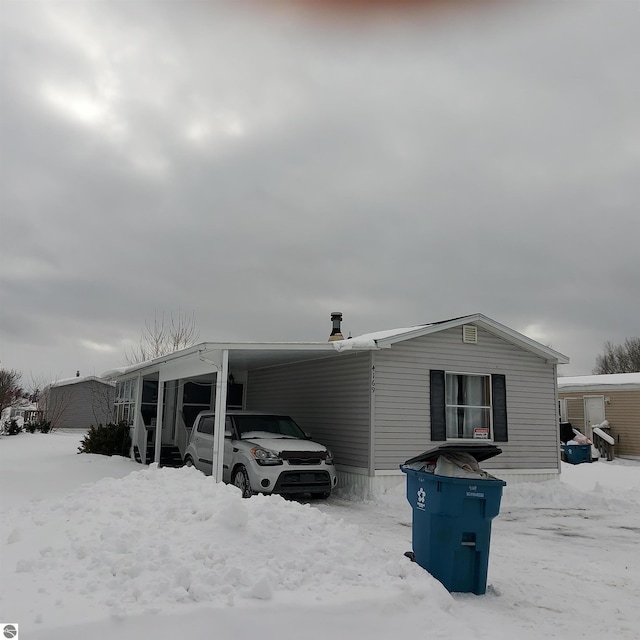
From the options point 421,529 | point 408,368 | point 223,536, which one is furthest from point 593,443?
point 223,536

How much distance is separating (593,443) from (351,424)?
14.1 meters

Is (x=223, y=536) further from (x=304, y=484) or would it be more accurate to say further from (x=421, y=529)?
(x=304, y=484)

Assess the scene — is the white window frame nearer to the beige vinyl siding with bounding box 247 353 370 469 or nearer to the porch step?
the beige vinyl siding with bounding box 247 353 370 469

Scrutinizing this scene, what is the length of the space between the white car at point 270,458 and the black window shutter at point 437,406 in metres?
2.70

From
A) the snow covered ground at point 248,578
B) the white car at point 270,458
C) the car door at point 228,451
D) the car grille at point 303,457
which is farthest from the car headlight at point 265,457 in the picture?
the snow covered ground at point 248,578

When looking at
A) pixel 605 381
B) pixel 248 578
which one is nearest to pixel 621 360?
pixel 605 381

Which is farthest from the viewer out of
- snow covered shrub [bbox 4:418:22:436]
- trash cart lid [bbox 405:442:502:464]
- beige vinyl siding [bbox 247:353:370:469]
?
snow covered shrub [bbox 4:418:22:436]

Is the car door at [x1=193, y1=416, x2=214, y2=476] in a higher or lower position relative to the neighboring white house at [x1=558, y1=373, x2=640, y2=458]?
lower

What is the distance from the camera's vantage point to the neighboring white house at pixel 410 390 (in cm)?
1190

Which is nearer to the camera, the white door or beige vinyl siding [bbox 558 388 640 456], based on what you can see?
beige vinyl siding [bbox 558 388 640 456]

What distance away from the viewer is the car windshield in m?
11.7

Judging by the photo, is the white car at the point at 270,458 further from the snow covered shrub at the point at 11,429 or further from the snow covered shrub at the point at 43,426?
the snow covered shrub at the point at 43,426

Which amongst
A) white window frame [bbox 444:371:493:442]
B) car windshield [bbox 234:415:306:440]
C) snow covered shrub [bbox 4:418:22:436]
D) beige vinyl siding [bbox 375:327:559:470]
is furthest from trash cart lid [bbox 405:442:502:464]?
snow covered shrub [bbox 4:418:22:436]

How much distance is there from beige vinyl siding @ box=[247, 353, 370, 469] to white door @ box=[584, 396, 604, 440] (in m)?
14.4
